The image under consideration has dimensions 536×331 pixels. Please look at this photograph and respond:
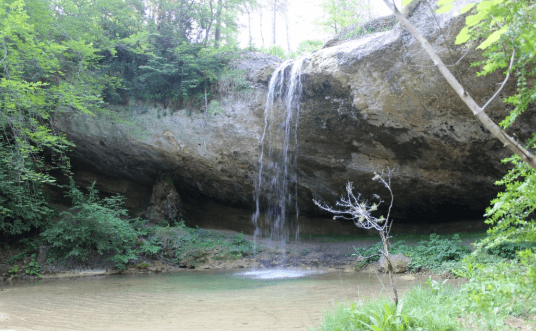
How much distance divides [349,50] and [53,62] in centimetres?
808

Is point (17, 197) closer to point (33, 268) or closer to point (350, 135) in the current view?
point (33, 268)

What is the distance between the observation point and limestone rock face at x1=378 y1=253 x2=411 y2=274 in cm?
848

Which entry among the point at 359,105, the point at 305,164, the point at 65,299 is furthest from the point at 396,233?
the point at 65,299

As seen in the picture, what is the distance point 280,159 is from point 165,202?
17.5 ft

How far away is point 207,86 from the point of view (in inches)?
501

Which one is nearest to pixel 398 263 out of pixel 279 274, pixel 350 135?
pixel 279 274

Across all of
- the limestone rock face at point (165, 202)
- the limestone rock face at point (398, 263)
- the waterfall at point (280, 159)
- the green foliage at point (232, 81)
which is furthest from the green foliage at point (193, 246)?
the green foliage at point (232, 81)

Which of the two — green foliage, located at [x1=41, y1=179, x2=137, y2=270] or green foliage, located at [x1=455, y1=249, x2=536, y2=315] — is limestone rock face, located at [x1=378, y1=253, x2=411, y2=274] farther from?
green foliage, located at [x1=41, y1=179, x2=137, y2=270]

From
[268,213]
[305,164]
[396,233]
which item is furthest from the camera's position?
[268,213]

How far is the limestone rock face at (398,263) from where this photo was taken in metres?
8.48

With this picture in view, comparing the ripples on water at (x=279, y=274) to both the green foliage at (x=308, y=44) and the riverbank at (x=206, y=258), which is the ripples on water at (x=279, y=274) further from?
the green foliage at (x=308, y=44)

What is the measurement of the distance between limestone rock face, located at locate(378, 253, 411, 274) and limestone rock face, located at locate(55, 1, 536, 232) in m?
3.36

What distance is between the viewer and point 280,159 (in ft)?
40.1

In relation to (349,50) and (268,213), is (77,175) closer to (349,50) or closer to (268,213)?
(268,213)
